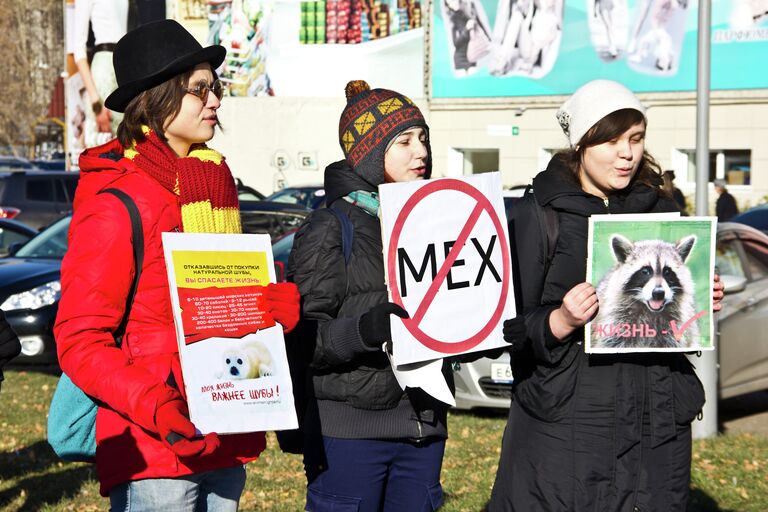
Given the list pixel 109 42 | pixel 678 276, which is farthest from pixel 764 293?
pixel 109 42

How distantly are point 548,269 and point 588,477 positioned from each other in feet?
2.17

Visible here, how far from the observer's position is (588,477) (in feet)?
11.6

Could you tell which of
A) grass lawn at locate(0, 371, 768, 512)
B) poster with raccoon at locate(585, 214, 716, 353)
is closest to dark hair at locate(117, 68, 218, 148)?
poster with raccoon at locate(585, 214, 716, 353)

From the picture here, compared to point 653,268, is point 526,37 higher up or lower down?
higher up

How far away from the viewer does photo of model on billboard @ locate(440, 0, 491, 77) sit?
32531mm

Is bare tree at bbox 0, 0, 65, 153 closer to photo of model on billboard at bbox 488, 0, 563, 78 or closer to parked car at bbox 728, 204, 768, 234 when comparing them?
photo of model on billboard at bbox 488, 0, 563, 78

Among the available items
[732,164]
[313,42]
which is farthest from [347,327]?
[313,42]

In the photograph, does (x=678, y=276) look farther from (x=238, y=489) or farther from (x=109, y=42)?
(x=109, y=42)

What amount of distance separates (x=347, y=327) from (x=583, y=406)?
77 cm

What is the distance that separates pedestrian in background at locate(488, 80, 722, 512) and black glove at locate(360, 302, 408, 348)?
0.43 metres

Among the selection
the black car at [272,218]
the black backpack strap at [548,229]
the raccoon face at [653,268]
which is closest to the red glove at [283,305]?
the black backpack strap at [548,229]

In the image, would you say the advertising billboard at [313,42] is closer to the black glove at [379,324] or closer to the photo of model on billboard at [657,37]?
the photo of model on billboard at [657,37]

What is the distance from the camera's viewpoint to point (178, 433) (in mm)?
2824

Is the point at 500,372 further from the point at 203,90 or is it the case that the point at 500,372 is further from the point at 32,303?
the point at 203,90
